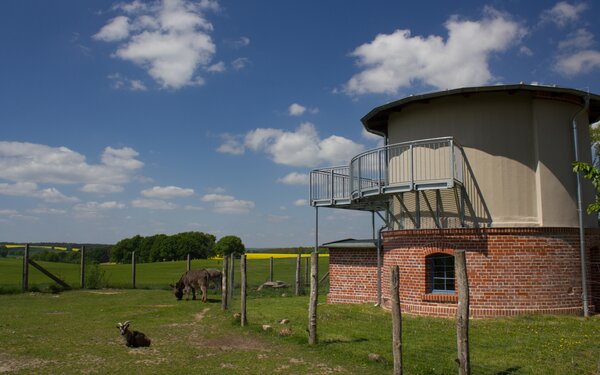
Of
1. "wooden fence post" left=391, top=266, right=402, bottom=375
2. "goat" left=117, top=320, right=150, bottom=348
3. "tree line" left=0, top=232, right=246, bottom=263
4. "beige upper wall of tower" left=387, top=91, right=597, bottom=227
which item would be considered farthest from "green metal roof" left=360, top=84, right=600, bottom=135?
"tree line" left=0, top=232, right=246, bottom=263

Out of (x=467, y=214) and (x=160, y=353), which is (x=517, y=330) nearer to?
(x=467, y=214)

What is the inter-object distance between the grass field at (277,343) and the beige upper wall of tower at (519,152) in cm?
333

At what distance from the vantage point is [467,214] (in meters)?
15.5

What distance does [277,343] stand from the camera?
1166cm

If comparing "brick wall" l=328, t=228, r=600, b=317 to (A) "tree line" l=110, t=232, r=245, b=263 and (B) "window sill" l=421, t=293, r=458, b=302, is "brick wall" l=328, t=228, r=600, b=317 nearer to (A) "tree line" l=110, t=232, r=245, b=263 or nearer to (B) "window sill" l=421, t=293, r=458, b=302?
(B) "window sill" l=421, t=293, r=458, b=302

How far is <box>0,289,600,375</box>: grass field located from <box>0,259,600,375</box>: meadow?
2cm

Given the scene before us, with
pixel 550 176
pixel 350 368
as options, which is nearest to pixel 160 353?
pixel 350 368

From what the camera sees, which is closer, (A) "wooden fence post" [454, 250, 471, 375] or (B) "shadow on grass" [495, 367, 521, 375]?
(A) "wooden fence post" [454, 250, 471, 375]

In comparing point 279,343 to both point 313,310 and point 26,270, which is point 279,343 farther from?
point 26,270

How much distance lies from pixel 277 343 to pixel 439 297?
231 inches

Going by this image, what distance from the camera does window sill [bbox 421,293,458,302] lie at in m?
14.8

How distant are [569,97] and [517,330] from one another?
8.11 metres

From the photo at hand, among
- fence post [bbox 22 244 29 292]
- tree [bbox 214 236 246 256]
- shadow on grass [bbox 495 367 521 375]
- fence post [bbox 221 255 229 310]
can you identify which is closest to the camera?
shadow on grass [bbox 495 367 521 375]

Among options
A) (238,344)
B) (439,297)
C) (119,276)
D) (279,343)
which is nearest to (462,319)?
(279,343)
